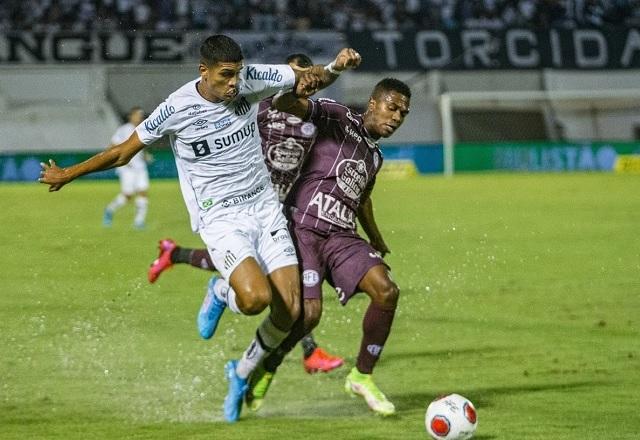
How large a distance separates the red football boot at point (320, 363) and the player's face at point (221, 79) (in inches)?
86.7

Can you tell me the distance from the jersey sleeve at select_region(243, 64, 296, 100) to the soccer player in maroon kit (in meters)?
0.19

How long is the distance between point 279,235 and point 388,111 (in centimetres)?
104

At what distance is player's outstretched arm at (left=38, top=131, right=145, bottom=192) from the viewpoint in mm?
6473

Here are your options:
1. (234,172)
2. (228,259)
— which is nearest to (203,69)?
(234,172)

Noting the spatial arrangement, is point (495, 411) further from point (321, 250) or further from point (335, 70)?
point (335, 70)

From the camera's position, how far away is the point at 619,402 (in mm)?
7121

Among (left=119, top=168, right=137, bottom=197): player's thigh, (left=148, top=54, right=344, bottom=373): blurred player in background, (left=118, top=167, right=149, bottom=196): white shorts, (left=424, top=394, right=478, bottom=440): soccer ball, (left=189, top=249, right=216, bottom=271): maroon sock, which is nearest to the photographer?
(left=424, top=394, right=478, bottom=440): soccer ball

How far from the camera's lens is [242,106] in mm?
6777

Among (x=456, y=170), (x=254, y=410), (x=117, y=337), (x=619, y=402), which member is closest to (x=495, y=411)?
(x=619, y=402)

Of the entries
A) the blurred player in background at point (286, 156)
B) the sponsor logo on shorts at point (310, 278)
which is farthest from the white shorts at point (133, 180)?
the sponsor logo on shorts at point (310, 278)

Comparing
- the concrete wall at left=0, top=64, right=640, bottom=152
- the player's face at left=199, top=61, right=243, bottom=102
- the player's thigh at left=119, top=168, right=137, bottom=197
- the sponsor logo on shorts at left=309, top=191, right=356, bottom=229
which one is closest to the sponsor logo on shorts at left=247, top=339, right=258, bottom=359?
the sponsor logo on shorts at left=309, top=191, right=356, bottom=229

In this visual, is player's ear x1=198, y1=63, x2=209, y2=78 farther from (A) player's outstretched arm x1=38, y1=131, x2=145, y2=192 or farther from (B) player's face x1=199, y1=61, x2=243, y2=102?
(A) player's outstretched arm x1=38, y1=131, x2=145, y2=192

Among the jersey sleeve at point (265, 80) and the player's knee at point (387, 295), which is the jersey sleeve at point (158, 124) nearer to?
the jersey sleeve at point (265, 80)

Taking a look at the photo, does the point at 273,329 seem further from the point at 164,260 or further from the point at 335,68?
the point at 164,260
